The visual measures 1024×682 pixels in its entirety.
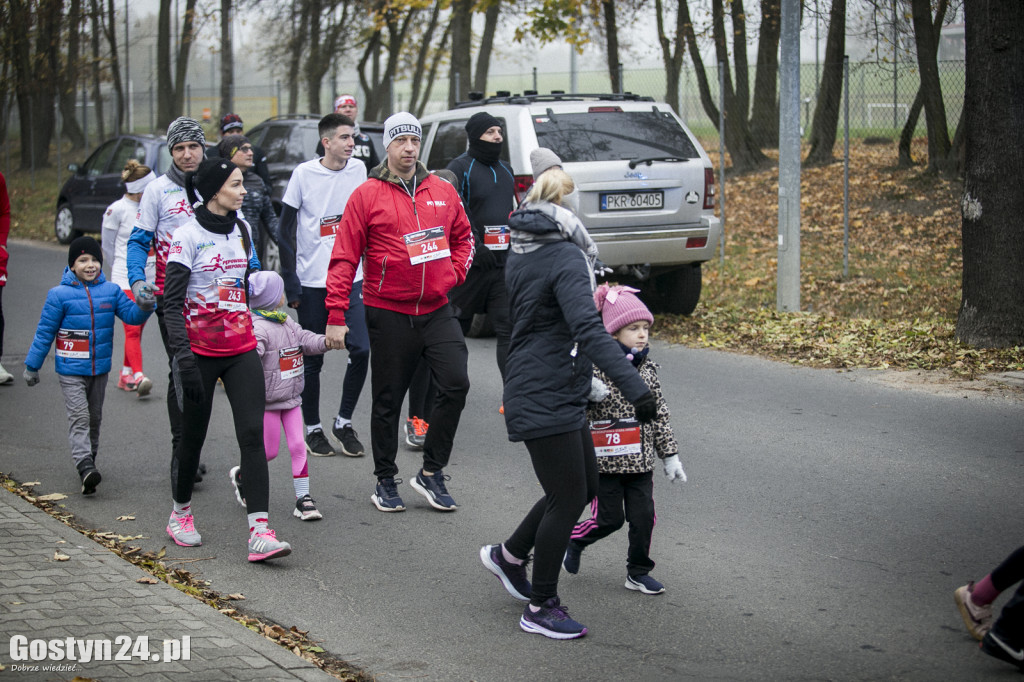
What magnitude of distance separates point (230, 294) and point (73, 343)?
1.77m

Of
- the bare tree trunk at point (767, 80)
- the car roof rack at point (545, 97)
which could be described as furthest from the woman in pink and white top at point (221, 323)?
the bare tree trunk at point (767, 80)

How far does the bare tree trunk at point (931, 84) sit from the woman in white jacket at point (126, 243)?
13363mm

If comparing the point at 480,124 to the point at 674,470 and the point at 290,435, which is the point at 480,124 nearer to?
the point at 290,435

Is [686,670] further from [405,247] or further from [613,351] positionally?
[405,247]

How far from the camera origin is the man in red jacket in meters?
5.79

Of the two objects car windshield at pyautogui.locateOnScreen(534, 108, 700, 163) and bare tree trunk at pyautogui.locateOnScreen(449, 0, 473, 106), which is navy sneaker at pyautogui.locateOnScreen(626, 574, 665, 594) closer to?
car windshield at pyautogui.locateOnScreen(534, 108, 700, 163)

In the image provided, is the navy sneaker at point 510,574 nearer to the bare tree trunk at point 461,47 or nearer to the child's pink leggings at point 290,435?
the child's pink leggings at point 290,435

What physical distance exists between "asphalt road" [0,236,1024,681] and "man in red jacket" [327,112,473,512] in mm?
521

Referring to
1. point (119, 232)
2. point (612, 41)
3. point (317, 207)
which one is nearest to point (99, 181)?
point (612, 41)

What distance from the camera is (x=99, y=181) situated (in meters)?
19.3

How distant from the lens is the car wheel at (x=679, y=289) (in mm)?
11664

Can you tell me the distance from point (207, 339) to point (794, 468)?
341 cm

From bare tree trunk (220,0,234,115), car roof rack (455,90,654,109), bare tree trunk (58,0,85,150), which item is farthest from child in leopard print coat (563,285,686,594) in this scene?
bare tree trunk (58,0,85,150)

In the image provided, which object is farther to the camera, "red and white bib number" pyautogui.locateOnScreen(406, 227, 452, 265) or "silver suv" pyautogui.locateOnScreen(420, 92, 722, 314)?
"silver suv" pyautogui.locateOnScreen(420, 92, 722, 314)
